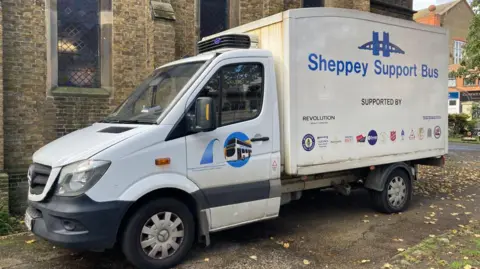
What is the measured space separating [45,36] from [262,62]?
5.43 meters

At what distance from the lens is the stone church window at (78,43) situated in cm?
885

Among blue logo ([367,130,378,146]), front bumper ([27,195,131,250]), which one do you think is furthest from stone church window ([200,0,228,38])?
front bumper ([27,195,131,250])

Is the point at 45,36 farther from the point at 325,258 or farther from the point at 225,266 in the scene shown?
the point at 325,258

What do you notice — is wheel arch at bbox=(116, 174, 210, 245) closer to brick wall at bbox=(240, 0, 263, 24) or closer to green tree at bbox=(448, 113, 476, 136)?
brick wall at bbox=(240, 0, 263, 24)

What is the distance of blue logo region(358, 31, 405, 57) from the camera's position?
634 centimetres

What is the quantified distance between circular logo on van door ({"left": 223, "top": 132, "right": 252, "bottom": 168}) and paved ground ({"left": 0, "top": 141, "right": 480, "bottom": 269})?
116 centimetres

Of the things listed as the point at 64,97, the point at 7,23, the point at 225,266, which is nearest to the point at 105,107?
the point at 64,97

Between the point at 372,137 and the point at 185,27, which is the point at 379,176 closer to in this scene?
the point at 372,137

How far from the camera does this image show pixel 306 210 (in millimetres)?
7316

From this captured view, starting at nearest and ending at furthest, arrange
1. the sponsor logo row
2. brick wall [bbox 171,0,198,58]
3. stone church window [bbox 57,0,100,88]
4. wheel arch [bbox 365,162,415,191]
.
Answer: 1. the sponsor logo row
2. wheel arch [bbox 365,162,415,191]
3. stone church window [bbox 57,0,100,88]
4. brick wall [bbox 171,0,198,58]

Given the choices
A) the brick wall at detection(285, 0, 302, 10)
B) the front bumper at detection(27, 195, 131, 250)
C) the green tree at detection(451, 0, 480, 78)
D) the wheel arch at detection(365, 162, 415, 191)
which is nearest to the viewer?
the front bumper at detection(27, 195, 131, 250)

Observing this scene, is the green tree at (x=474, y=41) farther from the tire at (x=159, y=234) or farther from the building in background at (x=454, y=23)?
the building in background at (x=454, y=23)

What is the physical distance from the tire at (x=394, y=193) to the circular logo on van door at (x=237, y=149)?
2.96 meters

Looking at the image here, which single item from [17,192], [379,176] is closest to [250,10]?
[379,176]
